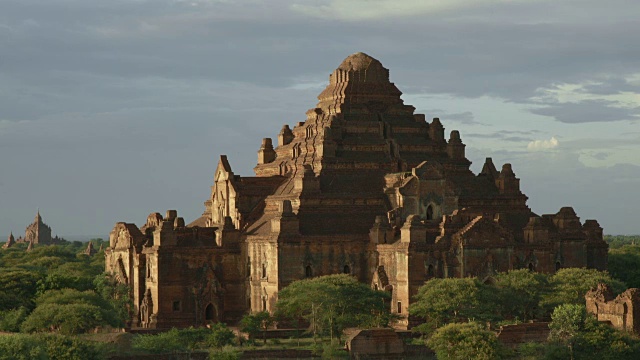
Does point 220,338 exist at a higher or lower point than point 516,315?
lower

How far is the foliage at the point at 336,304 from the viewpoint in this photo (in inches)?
3290

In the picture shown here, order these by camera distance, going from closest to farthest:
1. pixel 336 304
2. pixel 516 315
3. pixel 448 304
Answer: pixel 448 304, pixel 336 304, pixel 516 315

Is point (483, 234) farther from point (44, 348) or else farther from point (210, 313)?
point (44, 348)

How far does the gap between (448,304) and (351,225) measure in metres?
12.6

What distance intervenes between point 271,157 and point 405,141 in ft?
37.2

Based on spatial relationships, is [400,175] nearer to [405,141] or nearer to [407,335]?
[405,141]

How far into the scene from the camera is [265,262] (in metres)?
93.2

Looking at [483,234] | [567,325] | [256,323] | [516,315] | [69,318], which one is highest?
[483,234]

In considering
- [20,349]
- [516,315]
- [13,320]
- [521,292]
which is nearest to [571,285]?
[521,292]

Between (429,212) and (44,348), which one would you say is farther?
(429,212)

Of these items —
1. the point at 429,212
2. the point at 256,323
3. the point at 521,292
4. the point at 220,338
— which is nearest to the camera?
the point at 220,338

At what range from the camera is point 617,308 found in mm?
81812

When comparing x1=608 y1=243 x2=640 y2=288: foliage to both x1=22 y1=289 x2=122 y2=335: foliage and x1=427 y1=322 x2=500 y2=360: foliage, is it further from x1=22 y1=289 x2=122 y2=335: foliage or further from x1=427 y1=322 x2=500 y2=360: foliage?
x1=22 y1=289 x2=122 y2=335: foliage

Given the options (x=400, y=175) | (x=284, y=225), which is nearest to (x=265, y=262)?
(x=284, y=225)
